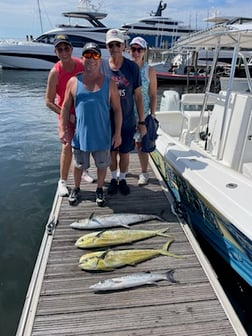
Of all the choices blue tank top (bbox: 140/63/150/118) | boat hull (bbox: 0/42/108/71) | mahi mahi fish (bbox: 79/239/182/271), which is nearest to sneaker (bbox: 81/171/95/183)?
blue tank top (bbox: 140/63/150/118)

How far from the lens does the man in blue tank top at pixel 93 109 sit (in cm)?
300

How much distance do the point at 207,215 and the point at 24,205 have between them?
303cm

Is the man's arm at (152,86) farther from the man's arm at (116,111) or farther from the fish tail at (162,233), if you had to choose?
the fish tail at (162,233)

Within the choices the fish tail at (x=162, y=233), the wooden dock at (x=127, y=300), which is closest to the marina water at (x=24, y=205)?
the wooden dock at (x=127, y=300)

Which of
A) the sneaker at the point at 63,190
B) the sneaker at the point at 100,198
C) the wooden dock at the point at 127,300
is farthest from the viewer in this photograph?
the sneaker at the point at 63,190

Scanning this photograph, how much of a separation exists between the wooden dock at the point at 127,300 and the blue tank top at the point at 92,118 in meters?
0.89

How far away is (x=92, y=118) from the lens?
308cm

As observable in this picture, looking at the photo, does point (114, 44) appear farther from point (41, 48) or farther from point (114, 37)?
point (41, 48)

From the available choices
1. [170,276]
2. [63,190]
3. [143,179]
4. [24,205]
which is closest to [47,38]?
[24,205]

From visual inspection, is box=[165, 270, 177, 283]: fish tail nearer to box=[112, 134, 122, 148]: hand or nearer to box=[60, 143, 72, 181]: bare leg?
box=[112, 134, 122, 148]: hand

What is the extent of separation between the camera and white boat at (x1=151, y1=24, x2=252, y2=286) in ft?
9.18

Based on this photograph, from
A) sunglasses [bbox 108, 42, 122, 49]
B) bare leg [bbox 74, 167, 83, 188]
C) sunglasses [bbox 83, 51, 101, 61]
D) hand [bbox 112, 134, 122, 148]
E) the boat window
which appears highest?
sunglasses [bbox 108, 42, 122, 49]

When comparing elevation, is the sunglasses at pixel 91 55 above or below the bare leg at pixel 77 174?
above

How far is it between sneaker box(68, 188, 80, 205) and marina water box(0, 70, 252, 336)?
0.85m
